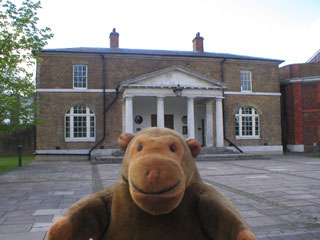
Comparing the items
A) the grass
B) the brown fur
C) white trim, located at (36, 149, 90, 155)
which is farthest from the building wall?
the brown fur

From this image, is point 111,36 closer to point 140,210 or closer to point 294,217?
point 294,217

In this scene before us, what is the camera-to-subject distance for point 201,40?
24141 millimetres

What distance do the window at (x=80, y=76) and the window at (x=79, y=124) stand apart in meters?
1.56

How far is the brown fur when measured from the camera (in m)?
1.62

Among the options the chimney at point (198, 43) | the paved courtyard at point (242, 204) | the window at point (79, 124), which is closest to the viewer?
the paved courtyard at point (242, 204)

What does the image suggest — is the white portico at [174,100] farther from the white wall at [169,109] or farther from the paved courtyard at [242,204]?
the paved courtyard at [242,204]

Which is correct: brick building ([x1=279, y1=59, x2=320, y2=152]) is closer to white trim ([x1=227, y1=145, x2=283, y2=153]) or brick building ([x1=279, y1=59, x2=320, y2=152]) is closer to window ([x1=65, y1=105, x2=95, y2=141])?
white trim ([x1=227, y1=145, x2=283, y2=153])

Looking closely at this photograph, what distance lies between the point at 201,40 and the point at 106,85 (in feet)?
33.3

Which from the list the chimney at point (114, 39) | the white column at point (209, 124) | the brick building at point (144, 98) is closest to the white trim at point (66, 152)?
the brick building at point (144, 98)

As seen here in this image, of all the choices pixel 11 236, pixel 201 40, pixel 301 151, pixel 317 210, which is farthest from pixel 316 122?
pixel 11 236

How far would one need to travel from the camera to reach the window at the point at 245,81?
21.6 meters

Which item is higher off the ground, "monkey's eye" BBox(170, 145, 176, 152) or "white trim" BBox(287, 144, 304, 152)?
"monkey's eye" BBox(170, 145, 176, 152)

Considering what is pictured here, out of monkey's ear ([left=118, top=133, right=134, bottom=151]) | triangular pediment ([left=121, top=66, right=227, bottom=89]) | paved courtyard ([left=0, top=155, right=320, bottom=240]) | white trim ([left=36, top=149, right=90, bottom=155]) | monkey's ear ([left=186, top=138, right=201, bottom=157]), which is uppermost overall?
triangular pediment ([left=121, top=66, right=227, bottom=89])

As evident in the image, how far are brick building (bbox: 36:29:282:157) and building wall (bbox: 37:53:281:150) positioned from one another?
6 centimetres
